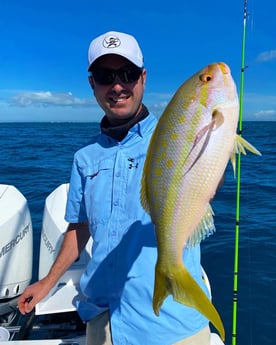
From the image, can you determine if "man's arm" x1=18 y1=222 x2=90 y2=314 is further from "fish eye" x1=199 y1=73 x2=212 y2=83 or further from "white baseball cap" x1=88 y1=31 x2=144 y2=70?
"fish eye" x1=199 y1=73 x2=212 y2=83

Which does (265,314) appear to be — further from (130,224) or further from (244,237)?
(130,224)

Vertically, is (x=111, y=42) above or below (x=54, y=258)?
above

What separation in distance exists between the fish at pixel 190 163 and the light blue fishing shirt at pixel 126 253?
1.50ft

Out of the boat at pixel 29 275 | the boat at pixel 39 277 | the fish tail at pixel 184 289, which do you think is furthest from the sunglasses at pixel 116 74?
the boat at pixel 29 275

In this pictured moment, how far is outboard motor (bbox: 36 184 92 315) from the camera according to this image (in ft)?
10.8

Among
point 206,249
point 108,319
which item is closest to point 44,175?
point 206,249

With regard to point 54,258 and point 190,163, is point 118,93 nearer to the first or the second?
point 190,163

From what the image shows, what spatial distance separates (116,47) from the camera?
197cm

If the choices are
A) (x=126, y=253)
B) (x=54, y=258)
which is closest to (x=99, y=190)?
(x=126, y=253)

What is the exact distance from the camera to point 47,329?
3588 mm

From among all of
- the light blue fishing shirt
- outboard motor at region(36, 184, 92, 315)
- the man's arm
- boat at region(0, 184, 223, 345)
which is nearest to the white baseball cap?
the light blue fishing shirt

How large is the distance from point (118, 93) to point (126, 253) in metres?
0.89

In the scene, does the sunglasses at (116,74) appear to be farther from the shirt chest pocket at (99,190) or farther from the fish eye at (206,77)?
the fish eye at (206,77)

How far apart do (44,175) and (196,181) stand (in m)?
12.5
